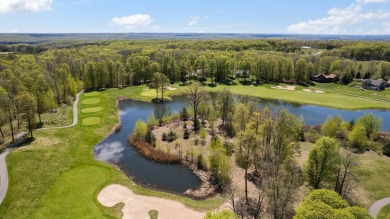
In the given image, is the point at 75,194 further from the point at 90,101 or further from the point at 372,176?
the point at 90,101

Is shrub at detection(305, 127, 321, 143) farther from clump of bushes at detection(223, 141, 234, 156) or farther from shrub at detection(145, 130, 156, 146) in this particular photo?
shrub at detection(145, 130, 156, 146)

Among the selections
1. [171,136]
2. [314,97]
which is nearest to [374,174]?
[171,136]

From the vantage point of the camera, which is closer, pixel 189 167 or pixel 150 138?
pixel 189 167

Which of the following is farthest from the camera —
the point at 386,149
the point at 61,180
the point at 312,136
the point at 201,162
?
the point at 312,136

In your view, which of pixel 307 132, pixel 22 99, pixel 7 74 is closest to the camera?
pixel 22 99

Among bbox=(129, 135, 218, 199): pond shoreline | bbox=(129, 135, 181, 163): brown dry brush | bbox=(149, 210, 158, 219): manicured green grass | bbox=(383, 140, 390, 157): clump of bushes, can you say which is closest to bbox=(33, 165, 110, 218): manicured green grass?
bbox=(149, 210, 158, 219): manicured green grass

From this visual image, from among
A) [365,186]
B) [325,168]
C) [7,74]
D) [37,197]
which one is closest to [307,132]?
[365,186]

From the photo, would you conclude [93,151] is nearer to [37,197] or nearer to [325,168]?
[37,197]
